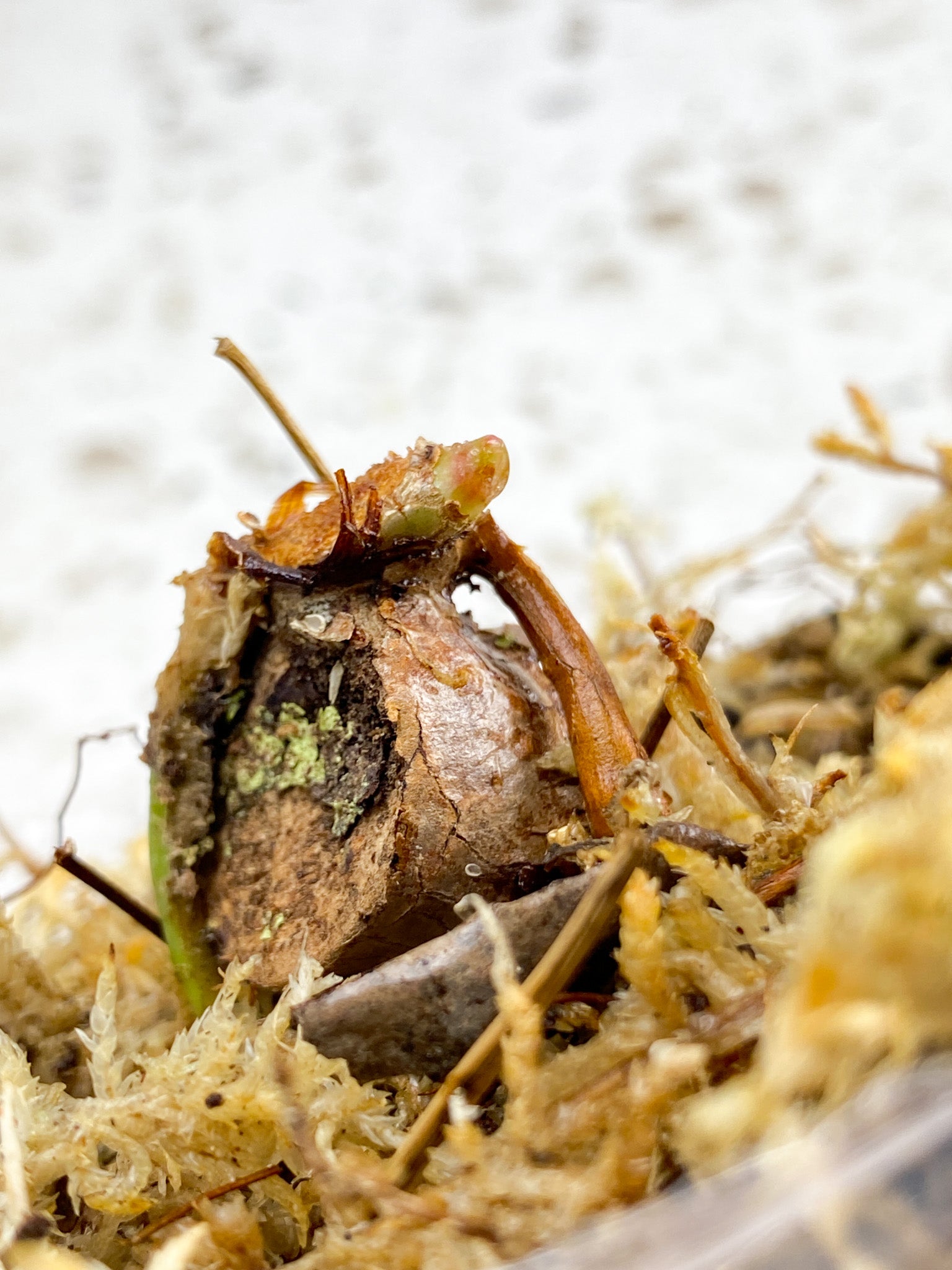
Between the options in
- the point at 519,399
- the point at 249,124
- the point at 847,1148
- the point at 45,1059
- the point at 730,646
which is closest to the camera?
the point at 847,1148

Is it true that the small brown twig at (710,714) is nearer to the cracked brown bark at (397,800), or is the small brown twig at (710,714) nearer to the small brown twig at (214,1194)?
the cracked brown bark at (397,800)

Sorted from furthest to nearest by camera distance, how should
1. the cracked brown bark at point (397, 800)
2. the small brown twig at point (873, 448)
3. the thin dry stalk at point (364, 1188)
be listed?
the small brown twig at point (873, 448) → the cracked brown bark at point (397, 800) → the thin dry stalk at point (364, 1188)

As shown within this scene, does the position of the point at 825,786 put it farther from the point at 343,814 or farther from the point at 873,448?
the point at 873,448

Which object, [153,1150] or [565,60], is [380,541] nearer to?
[153,1150]

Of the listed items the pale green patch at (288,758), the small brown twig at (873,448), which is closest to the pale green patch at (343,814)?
the pale green patch at (288,758)


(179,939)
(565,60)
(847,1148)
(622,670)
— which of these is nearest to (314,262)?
(565,60)

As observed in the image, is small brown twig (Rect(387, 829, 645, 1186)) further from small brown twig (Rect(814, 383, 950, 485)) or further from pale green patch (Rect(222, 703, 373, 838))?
small brown twig (Rect(814, 383, 950, 485))
